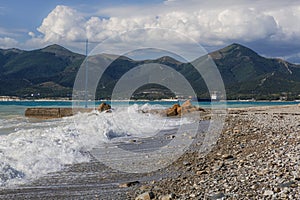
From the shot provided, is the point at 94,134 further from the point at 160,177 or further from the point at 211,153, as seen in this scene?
the point at 160,177

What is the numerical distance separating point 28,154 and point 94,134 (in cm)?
733

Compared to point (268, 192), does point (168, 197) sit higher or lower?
lower

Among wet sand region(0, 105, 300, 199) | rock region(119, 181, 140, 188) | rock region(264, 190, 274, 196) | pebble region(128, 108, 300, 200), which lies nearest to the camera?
rock region(264, 190, 274, 196)

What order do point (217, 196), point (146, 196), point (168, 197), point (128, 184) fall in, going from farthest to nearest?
1. point (128, 184)
2. point (146, 196)
3. point (168, 197)
4. point (217, 196)

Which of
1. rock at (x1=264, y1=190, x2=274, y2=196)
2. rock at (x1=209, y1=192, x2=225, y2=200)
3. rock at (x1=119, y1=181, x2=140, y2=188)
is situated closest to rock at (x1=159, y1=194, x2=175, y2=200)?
rock at (x1=209, y1=192, x2=225, y2=200)

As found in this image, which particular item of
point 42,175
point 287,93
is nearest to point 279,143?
point 42,175

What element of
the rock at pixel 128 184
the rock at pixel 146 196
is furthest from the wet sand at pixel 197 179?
the rock at pixel 146 196

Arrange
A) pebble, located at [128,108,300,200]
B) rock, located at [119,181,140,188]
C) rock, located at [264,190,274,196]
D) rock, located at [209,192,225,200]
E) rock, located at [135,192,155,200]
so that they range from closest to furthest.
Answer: rock, located at [264,190,274,196], rock, located at [209,192,225,200], pebble, located at [128,108,300,200], rock, located at [135,192,155,200], rock, located at [119,181,140,188]

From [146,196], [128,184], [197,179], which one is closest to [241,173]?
[197,179]

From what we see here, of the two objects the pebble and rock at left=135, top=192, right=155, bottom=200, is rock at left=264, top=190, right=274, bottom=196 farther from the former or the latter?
rock at left=135, top=192, right=155, bottom=200

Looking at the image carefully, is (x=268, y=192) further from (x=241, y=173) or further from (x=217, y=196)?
(x=241, y=173)

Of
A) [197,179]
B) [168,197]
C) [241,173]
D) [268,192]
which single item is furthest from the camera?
[197,179]

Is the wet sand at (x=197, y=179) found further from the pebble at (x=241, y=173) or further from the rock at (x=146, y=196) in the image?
the rock at (x=146, y=196)

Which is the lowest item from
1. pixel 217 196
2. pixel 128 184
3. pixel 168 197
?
pixel 128 184
